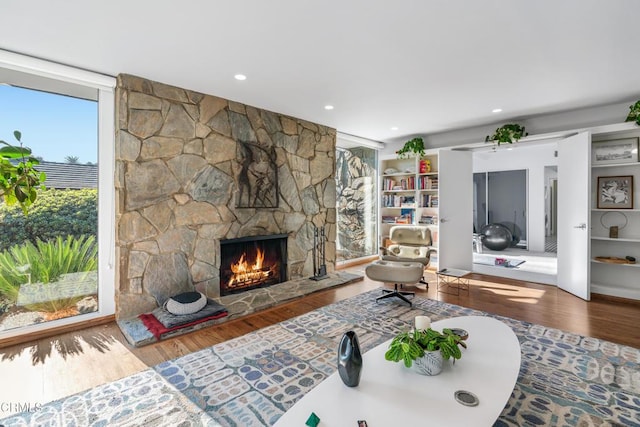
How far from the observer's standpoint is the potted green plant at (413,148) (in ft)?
18.8

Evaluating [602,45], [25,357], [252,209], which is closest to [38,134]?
[25,357]

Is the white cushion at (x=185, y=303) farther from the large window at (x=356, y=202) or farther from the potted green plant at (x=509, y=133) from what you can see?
the potted green plant at (x=509, y=133)

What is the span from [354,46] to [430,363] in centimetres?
241

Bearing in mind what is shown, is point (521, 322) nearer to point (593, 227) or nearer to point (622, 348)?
point (622, 348)

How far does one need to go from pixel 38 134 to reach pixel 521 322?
5.08 meters

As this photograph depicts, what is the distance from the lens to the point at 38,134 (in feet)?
9.61

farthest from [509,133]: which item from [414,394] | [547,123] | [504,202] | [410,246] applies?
[414,394]

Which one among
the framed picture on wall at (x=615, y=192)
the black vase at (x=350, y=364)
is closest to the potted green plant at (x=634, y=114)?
the framed picture on wall at (x=615, y=192)

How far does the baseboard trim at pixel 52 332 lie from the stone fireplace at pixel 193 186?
0.17 metres

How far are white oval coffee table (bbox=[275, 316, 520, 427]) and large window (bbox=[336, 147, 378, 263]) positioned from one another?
162 inches

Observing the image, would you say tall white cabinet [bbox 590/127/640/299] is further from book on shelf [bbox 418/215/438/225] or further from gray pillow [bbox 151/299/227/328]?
gray pillow [bbox 151/299/227/328]

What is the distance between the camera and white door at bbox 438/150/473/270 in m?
5.43

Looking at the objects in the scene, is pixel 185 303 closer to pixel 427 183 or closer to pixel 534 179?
pixel 427 183

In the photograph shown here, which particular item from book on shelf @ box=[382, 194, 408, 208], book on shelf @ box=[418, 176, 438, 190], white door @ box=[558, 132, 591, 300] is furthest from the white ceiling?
book on shelf @ box=[382, 194, 408, 208]
